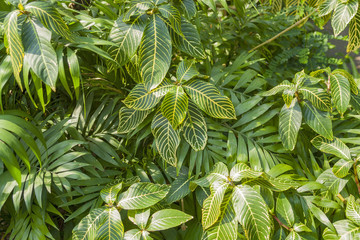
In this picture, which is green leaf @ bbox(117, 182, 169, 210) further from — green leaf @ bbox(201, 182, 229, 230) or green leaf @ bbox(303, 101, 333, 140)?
green leaf @ bbox(303, 101, 333, 140)

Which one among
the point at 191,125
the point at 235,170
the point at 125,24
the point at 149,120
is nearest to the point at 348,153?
the point at 235,170

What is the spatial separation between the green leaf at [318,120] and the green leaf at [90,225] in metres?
0.76

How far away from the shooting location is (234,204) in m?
0.98

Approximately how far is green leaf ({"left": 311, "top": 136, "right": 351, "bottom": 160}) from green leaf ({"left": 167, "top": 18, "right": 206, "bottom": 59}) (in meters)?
0.52

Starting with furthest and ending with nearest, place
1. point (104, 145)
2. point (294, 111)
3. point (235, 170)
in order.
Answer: point (104, 145) → point (294, 111) → point (235, 170)

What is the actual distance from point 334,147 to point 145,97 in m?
0.69

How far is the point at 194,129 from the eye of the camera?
118 cm

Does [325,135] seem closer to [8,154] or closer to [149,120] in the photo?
[149,120]

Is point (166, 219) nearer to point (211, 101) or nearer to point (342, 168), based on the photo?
point (211, 101)

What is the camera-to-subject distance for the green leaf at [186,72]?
117cm

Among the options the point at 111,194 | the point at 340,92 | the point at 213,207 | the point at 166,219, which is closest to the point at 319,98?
the point at 340,92

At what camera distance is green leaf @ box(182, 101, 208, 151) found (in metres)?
1.17

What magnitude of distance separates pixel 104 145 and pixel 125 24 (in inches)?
19.1

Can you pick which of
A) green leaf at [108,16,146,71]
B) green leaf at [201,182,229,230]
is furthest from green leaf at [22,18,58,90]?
green leaf at [201,182,229,230]
